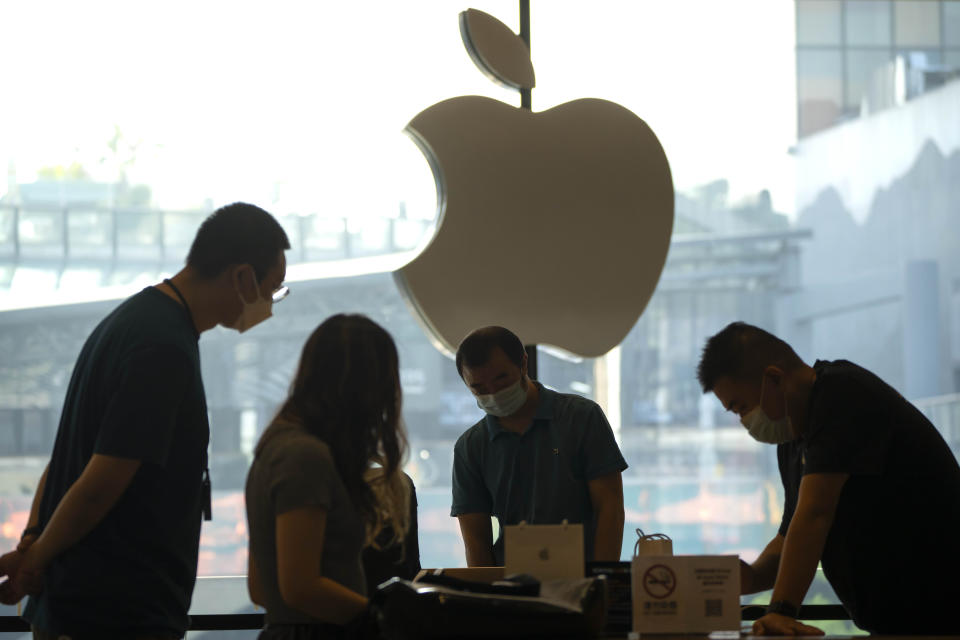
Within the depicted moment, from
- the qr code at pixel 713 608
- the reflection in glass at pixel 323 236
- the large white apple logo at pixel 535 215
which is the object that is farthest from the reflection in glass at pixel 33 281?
the qr code at pixel 713 608

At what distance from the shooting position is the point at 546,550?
1.89 metres

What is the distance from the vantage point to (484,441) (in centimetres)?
264

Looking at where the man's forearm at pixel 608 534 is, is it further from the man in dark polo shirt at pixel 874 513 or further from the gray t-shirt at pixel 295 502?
the gray t-shirt at pixel 295 502

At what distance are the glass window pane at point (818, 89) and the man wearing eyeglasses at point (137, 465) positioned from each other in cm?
342

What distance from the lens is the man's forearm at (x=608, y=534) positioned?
8.02 feet

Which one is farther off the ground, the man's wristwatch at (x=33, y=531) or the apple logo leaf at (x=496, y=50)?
the apple logo leaf at (x=496, y=50)

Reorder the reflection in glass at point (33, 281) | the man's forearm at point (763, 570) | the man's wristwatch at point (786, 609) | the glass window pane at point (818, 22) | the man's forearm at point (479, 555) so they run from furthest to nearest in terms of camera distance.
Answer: the glass window pane at point (818, 22) < the reflection in glass at point (33, 281) < the man's forearm at point (479, 555) < the man's forearm at point (763, 570) < the man's wristwatch at point (786, 609)

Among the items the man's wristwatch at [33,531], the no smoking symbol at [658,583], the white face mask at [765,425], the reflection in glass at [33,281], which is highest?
the reflection in glass at [33,281]

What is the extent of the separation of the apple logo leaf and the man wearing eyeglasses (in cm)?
146

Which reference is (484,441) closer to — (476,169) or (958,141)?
(476,169)

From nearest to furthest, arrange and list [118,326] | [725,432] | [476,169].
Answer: [118,326], [476,169], [725,432]

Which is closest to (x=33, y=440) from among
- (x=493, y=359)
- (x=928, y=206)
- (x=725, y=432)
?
(x=493, y=359)

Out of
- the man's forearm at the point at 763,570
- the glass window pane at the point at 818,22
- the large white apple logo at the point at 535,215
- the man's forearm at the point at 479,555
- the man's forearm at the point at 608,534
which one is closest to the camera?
the man's forearm at the point at 763,570

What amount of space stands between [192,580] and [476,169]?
66.5 inches
